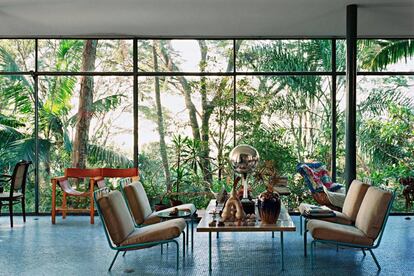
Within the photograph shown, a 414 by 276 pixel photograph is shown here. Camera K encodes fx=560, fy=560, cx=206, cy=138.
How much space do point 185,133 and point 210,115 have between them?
56cm

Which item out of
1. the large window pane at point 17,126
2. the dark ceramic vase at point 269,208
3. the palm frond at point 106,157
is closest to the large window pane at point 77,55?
the large window pane at point 17,126

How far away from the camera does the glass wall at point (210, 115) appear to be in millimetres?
9648

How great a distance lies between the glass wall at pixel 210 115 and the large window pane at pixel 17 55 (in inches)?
1.0

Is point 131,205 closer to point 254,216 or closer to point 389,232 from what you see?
point 254,216

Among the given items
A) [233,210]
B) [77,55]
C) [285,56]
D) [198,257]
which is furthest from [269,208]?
[77,55]

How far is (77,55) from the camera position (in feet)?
33.9

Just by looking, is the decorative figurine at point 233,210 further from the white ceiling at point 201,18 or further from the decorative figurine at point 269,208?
the white ceiling at point 201,18

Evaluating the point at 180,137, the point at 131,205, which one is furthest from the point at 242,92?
the point at 131,205

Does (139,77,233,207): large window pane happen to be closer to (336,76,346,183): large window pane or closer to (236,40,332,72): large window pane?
(236,40,332,72): large window pane

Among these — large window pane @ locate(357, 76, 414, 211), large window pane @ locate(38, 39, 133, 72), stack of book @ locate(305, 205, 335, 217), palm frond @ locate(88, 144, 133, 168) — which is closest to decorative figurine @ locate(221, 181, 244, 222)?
stack of book @ locate(305, 205, 335, 217)

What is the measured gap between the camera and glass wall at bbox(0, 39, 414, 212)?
380 inches

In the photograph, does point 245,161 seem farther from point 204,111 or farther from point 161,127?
point 161,127

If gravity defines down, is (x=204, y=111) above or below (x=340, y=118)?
above

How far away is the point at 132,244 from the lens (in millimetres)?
5227
